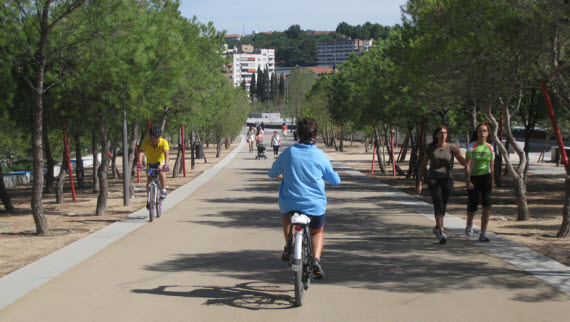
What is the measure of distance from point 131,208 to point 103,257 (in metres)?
6.83

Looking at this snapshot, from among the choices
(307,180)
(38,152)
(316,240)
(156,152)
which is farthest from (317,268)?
(156,152)

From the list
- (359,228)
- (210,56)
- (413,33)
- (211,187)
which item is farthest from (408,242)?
(210,56)

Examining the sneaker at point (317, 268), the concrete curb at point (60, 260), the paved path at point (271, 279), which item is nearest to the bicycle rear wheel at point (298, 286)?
the paved path at point (271, 279)

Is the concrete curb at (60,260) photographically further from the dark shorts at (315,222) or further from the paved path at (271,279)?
the dark shorts at (315,222)

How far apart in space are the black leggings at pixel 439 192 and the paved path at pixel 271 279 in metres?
0.51

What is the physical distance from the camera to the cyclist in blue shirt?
6.42 m

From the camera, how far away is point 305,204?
6.40 m

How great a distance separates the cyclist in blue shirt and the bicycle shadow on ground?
1.33ft

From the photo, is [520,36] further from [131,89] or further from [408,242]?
[131,89]

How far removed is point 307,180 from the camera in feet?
21.2

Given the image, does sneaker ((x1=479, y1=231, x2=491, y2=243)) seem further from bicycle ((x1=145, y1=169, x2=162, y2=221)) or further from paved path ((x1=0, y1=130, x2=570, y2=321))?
bicycle ((x1=145, y1=169, x2=162, y2=221))

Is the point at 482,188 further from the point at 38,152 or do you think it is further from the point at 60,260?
the point at 38,152

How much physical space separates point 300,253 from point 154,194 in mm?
7134

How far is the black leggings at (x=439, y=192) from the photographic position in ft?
32.0
